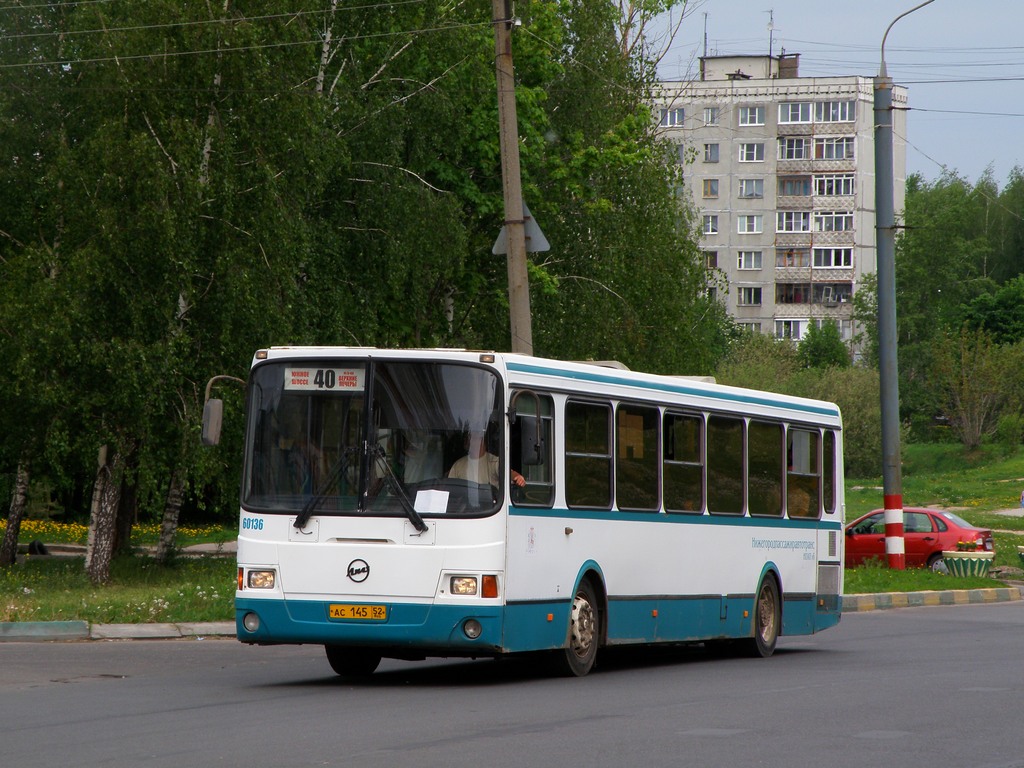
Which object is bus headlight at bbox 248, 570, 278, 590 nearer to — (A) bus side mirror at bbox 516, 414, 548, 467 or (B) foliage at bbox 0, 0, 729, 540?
(A) bus side mirror at bbox 516, 414, 548, 467

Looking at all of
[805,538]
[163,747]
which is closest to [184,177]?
[805,538]

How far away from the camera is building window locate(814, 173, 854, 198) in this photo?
110875 millimetres

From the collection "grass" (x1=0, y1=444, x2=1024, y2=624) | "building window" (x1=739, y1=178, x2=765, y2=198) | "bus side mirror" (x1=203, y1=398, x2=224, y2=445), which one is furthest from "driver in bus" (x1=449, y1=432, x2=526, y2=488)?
"building window" (x1=739, y1=178, x2=765, y2=198)

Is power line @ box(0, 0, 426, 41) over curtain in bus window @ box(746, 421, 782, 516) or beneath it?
over

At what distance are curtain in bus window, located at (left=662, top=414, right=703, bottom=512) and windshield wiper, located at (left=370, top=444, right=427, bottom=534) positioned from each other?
3460 millimetres

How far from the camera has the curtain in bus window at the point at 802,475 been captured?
18.1 metres

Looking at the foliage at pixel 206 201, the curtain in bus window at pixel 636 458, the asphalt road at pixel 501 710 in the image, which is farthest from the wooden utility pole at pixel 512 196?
the curtain in bus window at pixel 636 458

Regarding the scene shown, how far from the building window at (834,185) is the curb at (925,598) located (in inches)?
3309

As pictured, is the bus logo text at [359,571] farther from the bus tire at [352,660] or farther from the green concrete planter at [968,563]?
the green concrete planter at [968,563]

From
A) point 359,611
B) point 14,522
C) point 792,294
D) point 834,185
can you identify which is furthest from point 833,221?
point 359,611

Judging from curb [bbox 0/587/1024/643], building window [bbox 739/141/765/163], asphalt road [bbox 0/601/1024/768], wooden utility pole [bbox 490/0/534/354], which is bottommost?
asphalt road [bbox 0/601/1024/768]

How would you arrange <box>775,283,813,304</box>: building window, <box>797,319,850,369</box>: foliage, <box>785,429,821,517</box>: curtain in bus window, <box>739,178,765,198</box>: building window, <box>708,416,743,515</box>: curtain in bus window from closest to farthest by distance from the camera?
<box>708,416,743,515</box>: curtain in bus window → <box>785,429,821,517</box>: curtain in bus window → <box>797,319,850,369</box>: foliage → <box>739,178,765,198</box>: building window → <box>775,283,813,304</box>: building window

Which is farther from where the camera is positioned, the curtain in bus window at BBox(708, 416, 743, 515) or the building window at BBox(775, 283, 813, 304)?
the building window at BBox(775, 283, 813, 304)

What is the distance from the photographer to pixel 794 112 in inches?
4373
